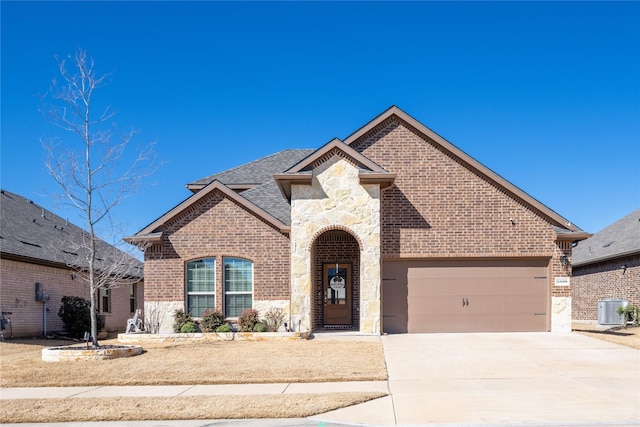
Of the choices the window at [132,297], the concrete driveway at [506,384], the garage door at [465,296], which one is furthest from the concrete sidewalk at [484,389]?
the window at [132,297]

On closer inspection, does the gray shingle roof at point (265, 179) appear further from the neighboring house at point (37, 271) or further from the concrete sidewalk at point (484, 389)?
the concrete sidewalk at point (484, 389)

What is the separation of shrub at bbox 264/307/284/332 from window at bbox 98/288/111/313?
1172 cm

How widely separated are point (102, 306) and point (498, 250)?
18595mm

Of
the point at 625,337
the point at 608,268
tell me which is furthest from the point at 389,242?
the point at 608,268

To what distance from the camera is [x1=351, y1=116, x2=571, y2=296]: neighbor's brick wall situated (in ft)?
62.2

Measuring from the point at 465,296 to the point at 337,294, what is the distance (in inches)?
181

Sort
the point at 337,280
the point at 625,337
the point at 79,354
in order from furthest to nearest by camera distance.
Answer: the point at 337,280 < the point at 625,337 < the point at 79,354

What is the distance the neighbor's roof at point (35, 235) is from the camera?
21.5 metres

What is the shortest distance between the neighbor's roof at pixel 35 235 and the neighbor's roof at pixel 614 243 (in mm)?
20006

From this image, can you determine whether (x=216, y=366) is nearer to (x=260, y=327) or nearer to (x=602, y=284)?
(x=260, y=327)

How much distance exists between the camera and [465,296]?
19.0 meters

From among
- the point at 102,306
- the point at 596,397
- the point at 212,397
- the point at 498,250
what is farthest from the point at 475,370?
the point at 102,306

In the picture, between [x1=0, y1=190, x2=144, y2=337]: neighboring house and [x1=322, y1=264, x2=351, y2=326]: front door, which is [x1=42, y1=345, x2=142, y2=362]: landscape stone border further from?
[x1=322, y1=264, x2=351, y2=326]: front door

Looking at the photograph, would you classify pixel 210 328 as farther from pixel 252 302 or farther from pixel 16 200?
pixel 16 200
